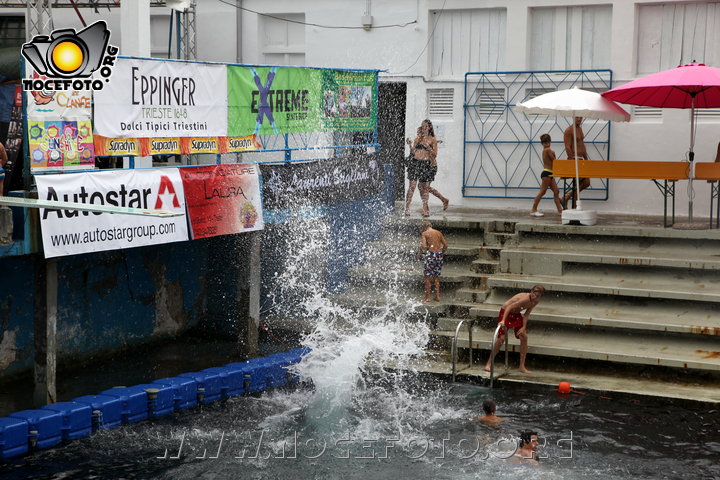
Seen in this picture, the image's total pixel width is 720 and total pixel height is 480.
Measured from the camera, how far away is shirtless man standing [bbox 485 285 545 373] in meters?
15.2

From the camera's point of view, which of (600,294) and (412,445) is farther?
(600,294)

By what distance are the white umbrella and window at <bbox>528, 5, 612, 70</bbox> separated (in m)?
2.75

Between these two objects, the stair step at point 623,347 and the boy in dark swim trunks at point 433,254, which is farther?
the boy in dark swim trunks at point 433,254

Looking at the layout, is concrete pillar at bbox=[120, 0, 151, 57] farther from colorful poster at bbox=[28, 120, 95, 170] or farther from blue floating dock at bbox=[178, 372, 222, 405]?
blue floating dock at bbox=[178, 372, 222, 405]

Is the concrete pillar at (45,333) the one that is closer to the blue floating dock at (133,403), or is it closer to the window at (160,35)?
the blue floating dock at (133,403)

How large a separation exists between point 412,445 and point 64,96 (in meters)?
6.20

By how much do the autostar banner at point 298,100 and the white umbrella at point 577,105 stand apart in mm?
3261

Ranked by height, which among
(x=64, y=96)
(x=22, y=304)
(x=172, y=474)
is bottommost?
(x=172, y=474)

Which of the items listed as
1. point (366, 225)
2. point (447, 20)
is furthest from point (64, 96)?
point (447, 20)

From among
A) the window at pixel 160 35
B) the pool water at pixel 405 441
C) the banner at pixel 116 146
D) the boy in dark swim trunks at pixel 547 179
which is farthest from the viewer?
the window at pixel 160 35

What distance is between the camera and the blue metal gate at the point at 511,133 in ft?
68.1

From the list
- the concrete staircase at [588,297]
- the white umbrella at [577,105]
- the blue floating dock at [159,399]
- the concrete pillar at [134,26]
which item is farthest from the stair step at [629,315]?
the concrete pillar at [134,26]

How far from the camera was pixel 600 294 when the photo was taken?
53.5ft

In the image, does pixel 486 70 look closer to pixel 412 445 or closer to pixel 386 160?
pixel 386 160
